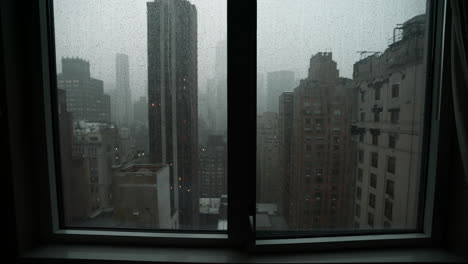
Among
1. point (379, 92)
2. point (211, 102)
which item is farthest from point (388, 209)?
point (211, 102)

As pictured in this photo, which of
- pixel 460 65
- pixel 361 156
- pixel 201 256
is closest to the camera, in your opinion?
pixel 460 65

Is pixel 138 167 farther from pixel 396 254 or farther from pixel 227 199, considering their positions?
pixel 396 254

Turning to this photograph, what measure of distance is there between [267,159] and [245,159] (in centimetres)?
11

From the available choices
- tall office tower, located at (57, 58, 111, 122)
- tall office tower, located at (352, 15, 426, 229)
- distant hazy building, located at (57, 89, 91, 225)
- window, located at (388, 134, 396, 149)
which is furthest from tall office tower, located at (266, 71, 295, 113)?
distant hazy building, located at (57, 89, 91, 225)

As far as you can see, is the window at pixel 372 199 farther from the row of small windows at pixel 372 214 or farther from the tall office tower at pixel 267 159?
the tall office tower at pixel 267 159

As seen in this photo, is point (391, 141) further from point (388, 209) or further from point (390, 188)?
point (388, 209)

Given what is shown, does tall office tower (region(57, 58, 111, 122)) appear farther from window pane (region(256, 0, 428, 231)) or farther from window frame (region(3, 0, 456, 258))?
window pane (region(256, 0, 428, 231))

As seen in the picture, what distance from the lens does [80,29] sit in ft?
3.08

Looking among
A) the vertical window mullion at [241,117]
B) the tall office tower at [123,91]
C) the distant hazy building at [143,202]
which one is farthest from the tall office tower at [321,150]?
the tall office tower at [123,91]

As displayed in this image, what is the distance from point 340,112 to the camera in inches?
37.6

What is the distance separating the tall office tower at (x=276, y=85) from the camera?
920 millimetres

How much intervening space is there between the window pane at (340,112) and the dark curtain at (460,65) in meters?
0.19

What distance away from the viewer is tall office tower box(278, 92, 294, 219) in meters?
0.94

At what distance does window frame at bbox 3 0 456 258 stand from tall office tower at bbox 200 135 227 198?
2.0 inches
